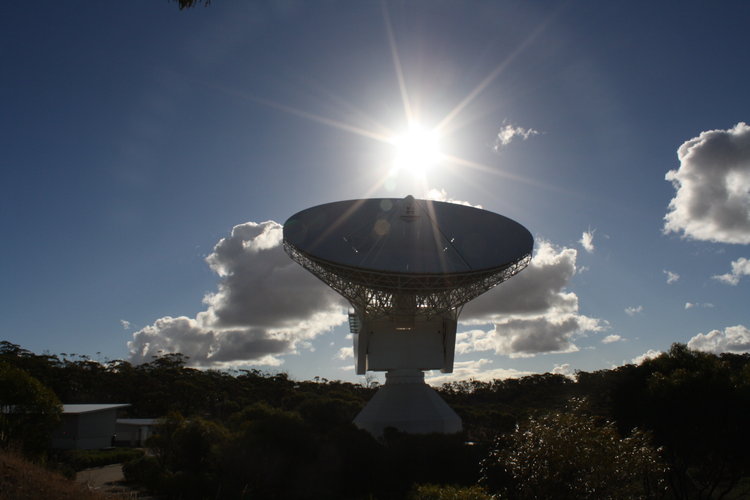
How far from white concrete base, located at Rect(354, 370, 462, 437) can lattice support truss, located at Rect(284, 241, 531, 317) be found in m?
3.27

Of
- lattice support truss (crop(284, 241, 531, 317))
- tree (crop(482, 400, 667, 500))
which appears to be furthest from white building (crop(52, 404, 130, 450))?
tree (crop(482, 400, 667, 500))

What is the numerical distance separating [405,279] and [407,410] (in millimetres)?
5995

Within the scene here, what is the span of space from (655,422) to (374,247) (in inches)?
517

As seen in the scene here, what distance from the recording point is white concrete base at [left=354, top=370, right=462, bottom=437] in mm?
25984

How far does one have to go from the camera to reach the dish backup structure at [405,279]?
25.8m

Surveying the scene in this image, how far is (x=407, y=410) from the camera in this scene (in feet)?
86.6

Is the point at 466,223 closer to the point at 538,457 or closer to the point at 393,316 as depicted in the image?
the point at 393,316

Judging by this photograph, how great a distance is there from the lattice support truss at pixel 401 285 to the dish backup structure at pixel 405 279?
5 cm

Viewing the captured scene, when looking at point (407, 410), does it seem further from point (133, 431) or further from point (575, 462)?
point (133, 431)

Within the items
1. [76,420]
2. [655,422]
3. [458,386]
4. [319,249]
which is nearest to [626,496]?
[655,422]

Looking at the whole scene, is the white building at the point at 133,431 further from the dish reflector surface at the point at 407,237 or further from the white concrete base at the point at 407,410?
the dish reflector surface at the point at 407,237

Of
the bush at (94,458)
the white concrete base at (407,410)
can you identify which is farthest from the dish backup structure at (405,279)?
the bush at (94,458)

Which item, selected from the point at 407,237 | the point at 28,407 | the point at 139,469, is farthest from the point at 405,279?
the point at 28,407

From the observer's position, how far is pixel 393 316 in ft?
89.4
